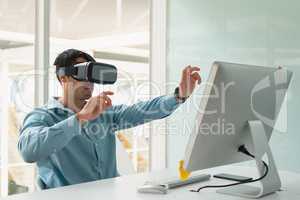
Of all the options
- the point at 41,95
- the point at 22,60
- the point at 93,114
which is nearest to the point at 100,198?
the point at 93,114

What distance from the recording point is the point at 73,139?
182 centimetres

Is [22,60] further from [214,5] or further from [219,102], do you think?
[219,102]

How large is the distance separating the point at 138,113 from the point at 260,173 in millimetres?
811

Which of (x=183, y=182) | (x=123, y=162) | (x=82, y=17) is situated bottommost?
(x=123, y=162)

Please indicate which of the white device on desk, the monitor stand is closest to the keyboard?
the white device on desk

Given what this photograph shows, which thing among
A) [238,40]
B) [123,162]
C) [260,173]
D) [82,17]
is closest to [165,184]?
[260,173]

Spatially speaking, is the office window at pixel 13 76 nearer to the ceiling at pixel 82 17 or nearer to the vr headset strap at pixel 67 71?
the ceiling at pixel 82 17

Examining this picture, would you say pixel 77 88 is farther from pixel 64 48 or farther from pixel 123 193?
pixel 64 48

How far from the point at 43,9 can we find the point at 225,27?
138 cm

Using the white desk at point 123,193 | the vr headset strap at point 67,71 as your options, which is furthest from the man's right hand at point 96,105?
the white desk at point 123,193

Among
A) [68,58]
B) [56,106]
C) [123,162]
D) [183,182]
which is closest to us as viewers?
[183,182]

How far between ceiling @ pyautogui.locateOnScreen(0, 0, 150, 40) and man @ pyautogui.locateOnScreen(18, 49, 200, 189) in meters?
1.12

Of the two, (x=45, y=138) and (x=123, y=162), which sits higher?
(x=45, y=138)

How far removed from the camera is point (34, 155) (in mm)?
1549
